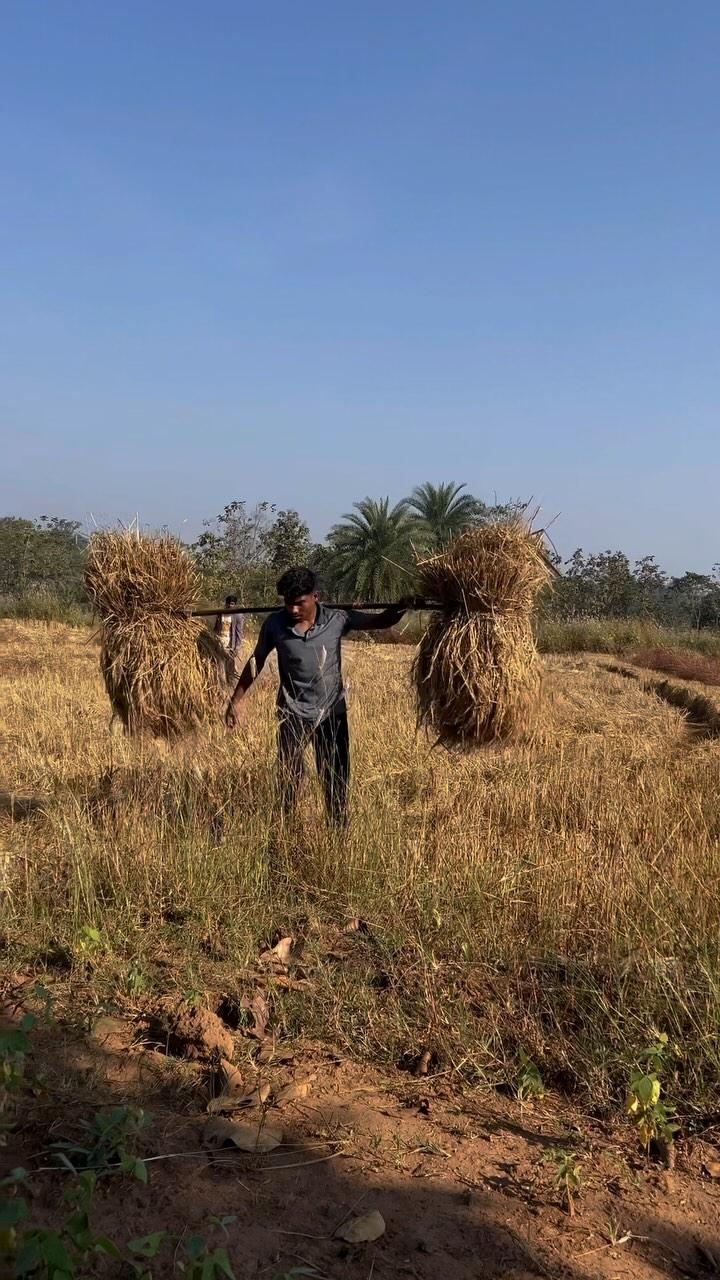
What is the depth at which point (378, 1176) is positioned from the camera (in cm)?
216

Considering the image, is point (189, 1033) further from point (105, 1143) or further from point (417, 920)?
point (417, 920)

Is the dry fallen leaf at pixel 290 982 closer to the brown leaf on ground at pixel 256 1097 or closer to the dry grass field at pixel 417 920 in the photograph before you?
the dry grass field at pixel 417 920

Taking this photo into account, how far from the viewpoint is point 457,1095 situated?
254 cm

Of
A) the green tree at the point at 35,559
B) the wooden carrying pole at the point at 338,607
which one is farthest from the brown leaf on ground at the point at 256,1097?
the green tree at the point at 35,559

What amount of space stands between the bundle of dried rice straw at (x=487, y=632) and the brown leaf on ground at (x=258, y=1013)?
1672 millimetres

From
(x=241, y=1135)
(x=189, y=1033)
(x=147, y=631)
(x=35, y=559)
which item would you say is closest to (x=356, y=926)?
(x=189, y=1033)

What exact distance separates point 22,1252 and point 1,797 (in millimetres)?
4455

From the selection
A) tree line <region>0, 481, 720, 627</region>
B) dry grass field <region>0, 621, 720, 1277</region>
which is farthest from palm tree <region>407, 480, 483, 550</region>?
dry grass field <region>0, 621, 720, 1277</region>

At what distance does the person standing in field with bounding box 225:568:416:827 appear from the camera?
14.4ft

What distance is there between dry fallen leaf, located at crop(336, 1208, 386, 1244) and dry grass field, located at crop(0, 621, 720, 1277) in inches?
3.0

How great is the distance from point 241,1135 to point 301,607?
2.60 metres

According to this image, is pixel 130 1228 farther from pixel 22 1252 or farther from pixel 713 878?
pixel 713 878

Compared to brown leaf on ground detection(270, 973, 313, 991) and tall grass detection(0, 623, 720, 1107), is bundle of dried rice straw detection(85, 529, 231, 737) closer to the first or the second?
tall grass detection(0, 623, 720, 1107)

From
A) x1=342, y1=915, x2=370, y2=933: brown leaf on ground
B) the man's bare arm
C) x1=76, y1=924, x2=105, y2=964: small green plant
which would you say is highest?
the man's bare arm
